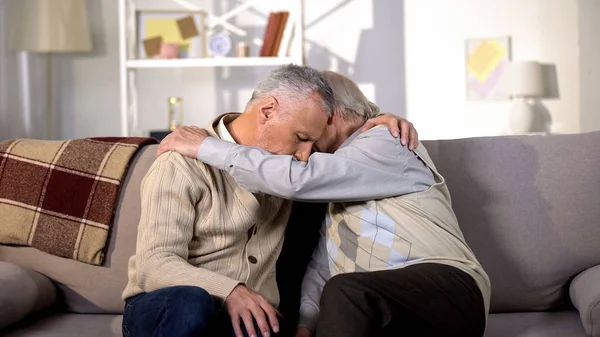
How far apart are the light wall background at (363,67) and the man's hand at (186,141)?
3826 mm

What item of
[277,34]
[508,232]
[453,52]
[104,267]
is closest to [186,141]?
[104,267]

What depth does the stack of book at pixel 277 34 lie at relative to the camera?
5086 millimetres

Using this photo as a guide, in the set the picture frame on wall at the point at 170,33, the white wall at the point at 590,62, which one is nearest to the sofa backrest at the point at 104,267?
the picture frame on wall at the point at 170,33

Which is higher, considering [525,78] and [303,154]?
[525,78]

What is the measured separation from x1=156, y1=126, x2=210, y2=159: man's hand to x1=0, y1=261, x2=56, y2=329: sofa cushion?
0.51 meters

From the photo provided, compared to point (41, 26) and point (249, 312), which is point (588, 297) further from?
point (41, 26)

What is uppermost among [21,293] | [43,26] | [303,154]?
[43,26]

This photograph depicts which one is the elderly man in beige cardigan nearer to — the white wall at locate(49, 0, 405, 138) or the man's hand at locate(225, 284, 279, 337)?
the man's hand at locate(225, 284, 279, 337)

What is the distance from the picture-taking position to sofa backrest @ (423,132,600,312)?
2.15 meters

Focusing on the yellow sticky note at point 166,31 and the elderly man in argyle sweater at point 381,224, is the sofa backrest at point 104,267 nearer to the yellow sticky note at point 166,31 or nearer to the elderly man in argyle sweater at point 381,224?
the elderly man in argyle sweater at point 381,224

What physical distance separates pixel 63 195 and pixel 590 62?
364 cm

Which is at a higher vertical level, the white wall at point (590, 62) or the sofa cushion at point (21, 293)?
the white wall at point (590, 62)

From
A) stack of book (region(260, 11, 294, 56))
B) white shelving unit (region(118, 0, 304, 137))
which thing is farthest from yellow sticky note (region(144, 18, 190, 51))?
stack of book (region(260, 11, 294, 56))

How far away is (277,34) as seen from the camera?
201 inches
